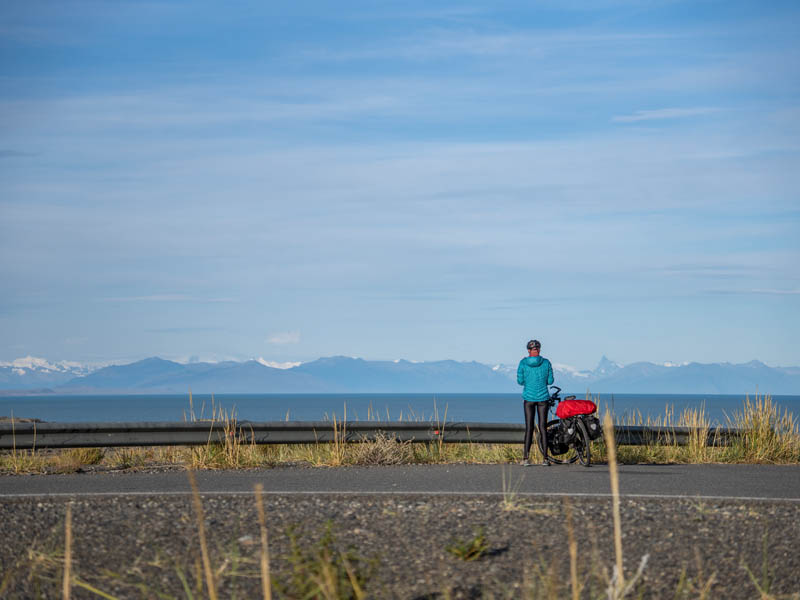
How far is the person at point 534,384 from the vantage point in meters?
12.6

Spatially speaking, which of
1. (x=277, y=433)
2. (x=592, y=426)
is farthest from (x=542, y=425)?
(x=277, y=433)

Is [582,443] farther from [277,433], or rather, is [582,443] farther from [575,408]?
[277,433]

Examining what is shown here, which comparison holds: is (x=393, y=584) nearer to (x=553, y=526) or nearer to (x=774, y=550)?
(x=553, y=526)

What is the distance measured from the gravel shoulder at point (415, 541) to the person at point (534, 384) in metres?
4.64

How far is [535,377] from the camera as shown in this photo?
41.7ft

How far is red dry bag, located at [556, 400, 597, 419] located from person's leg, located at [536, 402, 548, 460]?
24 centimetres

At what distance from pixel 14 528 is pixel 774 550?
18.4 feet

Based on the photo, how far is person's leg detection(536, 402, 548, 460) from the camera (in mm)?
12398

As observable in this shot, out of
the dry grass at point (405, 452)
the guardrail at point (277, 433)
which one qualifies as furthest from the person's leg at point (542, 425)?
the guardrail at point (277, 433)

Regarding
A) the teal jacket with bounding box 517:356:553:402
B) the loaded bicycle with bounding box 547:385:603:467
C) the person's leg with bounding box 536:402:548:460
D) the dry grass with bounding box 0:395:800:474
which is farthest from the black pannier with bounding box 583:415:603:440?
the dry grass with bounding box 0:395:800:474

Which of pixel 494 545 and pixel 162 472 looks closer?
pixel 494 545

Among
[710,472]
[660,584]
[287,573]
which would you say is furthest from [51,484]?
[710,472]

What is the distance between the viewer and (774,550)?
6.57 metres

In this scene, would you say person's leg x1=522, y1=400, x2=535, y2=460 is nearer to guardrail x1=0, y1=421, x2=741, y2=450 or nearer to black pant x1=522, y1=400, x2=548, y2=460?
black pant x1=522, y1=400, x2=548, y2=460
